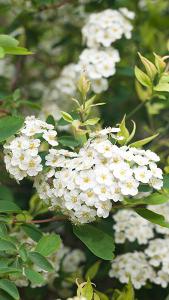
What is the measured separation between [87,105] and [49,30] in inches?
53.6

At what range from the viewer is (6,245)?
63.2 inches

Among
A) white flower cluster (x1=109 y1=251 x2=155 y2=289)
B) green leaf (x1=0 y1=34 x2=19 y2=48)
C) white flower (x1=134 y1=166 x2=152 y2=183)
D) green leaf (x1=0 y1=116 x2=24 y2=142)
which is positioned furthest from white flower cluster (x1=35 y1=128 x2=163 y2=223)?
white flower cluster (x1=109 y1=251 x2=155 y2=289)

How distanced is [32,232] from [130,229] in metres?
0.54

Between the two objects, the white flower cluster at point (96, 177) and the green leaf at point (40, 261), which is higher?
the white flower cluster at point (96, 177)

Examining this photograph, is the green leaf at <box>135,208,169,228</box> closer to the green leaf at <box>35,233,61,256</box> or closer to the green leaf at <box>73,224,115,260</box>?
the green leaf at <box>73,224,115,260</box>

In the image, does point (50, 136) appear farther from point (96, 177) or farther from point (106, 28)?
point (106, 28)

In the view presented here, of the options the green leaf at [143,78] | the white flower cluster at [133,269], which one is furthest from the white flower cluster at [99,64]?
the white flower cluster at [133,269]

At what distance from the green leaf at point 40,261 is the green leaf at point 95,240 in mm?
125

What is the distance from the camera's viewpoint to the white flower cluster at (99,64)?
94.0 inches

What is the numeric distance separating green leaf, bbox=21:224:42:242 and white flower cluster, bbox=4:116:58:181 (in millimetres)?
190

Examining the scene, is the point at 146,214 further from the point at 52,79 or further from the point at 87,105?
the point at 52,79

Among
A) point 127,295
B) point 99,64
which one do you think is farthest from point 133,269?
point 99,64

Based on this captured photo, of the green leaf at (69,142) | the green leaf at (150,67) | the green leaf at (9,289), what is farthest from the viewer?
the green leaf at (150,67)

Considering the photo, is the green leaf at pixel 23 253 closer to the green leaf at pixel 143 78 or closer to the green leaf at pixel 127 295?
the green leaf at pixel 127 295
